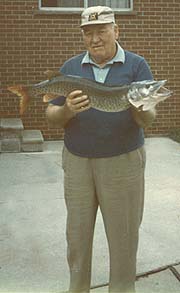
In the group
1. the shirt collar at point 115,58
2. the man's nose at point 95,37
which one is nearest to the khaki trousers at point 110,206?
the shirt collar at point 115,58

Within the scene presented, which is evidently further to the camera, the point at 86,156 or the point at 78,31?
the point at 78,31

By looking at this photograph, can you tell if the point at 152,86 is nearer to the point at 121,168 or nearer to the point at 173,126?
the point at 121,168

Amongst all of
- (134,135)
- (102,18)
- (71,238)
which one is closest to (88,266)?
(71,238)

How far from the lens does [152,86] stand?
266cm

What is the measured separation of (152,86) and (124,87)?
0.16 metres

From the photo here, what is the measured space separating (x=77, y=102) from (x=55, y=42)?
6663 millimetres

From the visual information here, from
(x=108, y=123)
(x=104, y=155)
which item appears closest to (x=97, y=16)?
(x=108, y=123)

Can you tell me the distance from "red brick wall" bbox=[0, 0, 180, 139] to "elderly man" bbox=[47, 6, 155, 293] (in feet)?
20.4

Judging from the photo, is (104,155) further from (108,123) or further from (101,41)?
(101,41)

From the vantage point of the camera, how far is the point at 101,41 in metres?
2.79

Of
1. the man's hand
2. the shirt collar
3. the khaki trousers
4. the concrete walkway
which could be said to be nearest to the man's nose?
the shirt collar

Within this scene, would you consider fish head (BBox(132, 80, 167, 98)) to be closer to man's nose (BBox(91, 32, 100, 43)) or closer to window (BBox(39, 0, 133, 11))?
man's nose (BBox(91, 32, 100, 43))

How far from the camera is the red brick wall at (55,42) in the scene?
9.02 metres

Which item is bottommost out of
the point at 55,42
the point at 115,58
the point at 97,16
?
the point at 55,42
